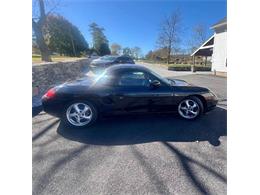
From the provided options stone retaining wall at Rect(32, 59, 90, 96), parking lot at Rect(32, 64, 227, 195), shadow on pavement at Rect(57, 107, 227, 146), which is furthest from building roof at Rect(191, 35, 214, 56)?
parking lot at Rect(32, 64, 227, 195)

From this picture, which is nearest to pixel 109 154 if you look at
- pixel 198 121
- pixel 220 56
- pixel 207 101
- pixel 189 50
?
pixel 198 121

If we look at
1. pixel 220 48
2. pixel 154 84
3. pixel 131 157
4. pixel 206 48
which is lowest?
pixel 131 157

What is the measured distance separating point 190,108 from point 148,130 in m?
1.20

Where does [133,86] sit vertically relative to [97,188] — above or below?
above

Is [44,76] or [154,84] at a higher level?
[44,76]

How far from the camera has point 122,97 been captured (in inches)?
161

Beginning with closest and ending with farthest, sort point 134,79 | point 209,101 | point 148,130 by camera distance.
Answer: point 148,130
point 134,79
point 209,101

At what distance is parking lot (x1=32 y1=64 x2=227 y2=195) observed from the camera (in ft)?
7.48

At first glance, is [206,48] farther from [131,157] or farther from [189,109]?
[131,157]

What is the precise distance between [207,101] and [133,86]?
5.64 ft

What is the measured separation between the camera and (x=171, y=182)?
7.61 ft

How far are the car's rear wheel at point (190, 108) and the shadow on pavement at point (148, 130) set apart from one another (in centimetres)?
14

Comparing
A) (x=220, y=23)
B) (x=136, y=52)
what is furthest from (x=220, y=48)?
(x=136, y=52)
